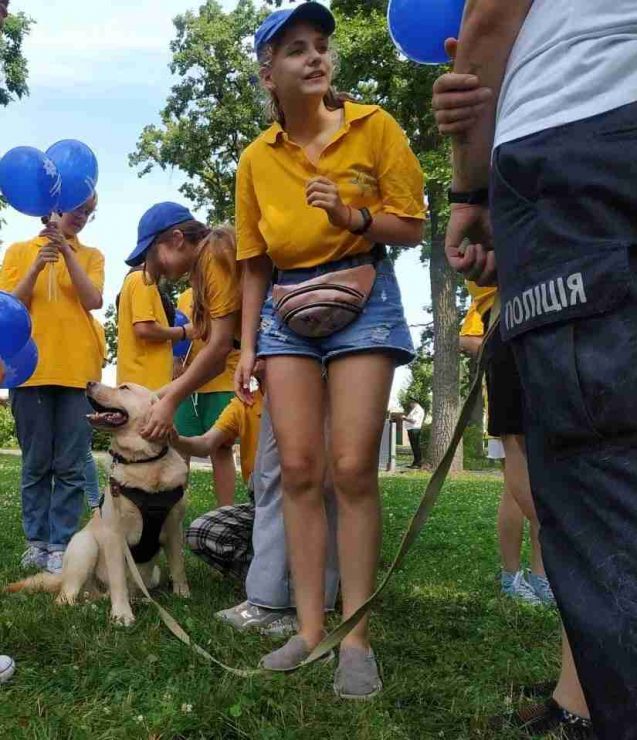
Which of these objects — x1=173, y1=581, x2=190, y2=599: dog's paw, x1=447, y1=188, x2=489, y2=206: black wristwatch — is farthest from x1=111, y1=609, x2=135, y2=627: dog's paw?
x1=447, y1=188, x2=489, y2=206: black wristwatch

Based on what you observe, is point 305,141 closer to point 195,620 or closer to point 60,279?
point 195,620

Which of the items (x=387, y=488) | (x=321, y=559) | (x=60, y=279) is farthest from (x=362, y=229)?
(x=387, y=488)

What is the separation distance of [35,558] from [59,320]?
4.70ft

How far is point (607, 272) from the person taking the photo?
1.13 m

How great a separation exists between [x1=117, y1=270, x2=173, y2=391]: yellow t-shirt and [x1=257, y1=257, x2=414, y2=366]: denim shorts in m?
2.36

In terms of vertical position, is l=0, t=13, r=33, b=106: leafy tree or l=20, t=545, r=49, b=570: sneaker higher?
l=0, t=13, r=33, b=106: leafy tree

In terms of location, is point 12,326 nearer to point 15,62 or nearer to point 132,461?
point 132,461

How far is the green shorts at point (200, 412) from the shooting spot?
551cm

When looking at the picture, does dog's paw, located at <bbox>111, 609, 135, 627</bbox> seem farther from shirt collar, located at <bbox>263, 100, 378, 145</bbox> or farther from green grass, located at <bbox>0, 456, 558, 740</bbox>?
shirt collar, located at <bbox>263, 100, 378, 145</bbox>

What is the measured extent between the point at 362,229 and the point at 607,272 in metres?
1.72

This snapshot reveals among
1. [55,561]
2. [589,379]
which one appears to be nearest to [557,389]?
[589,379]

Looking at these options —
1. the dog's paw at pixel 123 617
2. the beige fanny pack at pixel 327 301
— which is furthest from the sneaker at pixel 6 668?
the beige fanny pack at pixel 327 301

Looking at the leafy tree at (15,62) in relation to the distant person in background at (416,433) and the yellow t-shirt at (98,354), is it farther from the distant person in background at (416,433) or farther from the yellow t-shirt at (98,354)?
the yellow t-shirt at (98,354)

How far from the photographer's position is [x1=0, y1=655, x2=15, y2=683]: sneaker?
2623mm
